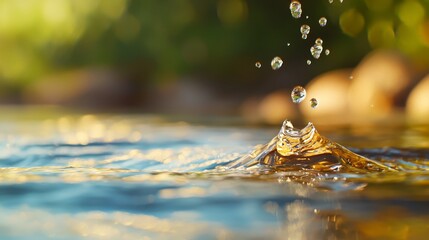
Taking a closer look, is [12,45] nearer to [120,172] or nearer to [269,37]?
[269,37]

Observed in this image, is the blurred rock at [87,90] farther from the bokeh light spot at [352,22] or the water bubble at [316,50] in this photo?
the water bubble at [316,50]

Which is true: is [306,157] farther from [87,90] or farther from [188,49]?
[87,90]

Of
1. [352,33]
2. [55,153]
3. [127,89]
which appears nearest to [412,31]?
[352,33]

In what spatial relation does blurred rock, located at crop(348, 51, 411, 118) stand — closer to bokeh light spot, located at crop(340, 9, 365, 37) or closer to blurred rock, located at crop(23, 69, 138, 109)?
bokeh light spot, located at crop(340, 9, 365, 37)

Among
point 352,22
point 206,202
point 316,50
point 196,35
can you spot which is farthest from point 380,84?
point 206,202

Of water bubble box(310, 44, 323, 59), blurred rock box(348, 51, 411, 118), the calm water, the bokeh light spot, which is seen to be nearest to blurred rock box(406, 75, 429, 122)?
blurred rock box(348, 51, 411, 118)

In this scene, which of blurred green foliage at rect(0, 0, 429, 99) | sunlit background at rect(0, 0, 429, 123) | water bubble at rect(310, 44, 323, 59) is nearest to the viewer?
water bubble at rect(310, 44, 323, 59)
